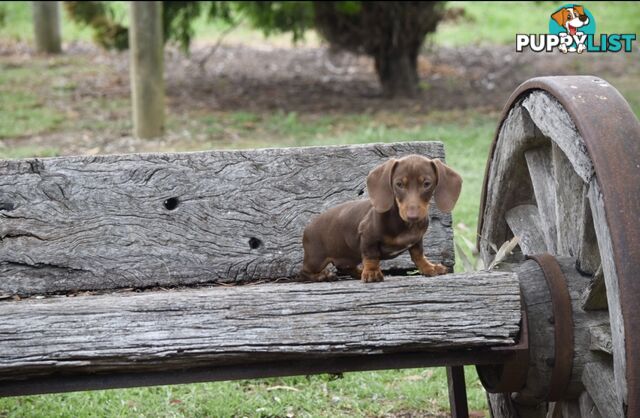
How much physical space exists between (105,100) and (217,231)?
8530 millimetres

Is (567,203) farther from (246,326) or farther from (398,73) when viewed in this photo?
(398,73)

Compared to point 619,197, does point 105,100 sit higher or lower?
lower

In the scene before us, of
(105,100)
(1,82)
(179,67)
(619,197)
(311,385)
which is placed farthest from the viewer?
(179,67)

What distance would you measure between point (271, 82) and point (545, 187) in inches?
399

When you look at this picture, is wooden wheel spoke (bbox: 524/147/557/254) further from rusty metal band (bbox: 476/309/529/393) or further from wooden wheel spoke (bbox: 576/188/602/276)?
rusty metal band (bbox: 476/309/529/393)

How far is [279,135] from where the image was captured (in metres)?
9.59

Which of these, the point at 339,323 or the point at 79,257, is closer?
the point at 339,323

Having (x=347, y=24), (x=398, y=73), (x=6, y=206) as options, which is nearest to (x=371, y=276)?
(x=6, y=206)

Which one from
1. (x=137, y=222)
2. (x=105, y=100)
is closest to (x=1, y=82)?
(x=105, y=100)

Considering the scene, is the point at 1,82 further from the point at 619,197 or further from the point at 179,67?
the point at 619,197

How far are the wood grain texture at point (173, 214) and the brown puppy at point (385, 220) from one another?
27cm

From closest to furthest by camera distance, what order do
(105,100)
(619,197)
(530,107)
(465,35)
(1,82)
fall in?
1. (619,197)
2. (530,107)
3. (105,100)
4. (1,82)
5. (465,35)

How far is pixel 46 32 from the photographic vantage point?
15.1 metres

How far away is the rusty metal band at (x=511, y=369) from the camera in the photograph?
2598 millimetres
